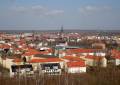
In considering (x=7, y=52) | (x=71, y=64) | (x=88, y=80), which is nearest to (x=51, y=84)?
(x=88, y=80)

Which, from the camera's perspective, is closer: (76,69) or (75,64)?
(76,69)

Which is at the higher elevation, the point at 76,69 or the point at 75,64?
the point at 75,64

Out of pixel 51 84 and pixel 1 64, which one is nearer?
pixel 51 84

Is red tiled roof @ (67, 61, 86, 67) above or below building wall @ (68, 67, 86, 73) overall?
above

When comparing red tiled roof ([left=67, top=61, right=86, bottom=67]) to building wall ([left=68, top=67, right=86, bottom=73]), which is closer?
building wall ([left=68, top=67, right=86, bottom=73])

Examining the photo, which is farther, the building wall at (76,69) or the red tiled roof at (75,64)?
the red tiled roof at (75,64)

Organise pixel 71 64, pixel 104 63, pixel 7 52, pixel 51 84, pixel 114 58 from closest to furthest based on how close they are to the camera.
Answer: pixel 51 84 → pixel 71 64 → pixel 104 63 → pixel 114 58 → pixel 7 52

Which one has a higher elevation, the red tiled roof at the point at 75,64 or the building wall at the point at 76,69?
the red tiled roof at the point at 75,64

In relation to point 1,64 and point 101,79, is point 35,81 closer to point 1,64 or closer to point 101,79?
point 101,79

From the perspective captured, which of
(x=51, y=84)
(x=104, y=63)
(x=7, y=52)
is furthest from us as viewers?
(x=7, y=52)

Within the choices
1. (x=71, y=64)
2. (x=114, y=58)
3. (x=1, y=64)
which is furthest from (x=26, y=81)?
(x=114, y=58)
